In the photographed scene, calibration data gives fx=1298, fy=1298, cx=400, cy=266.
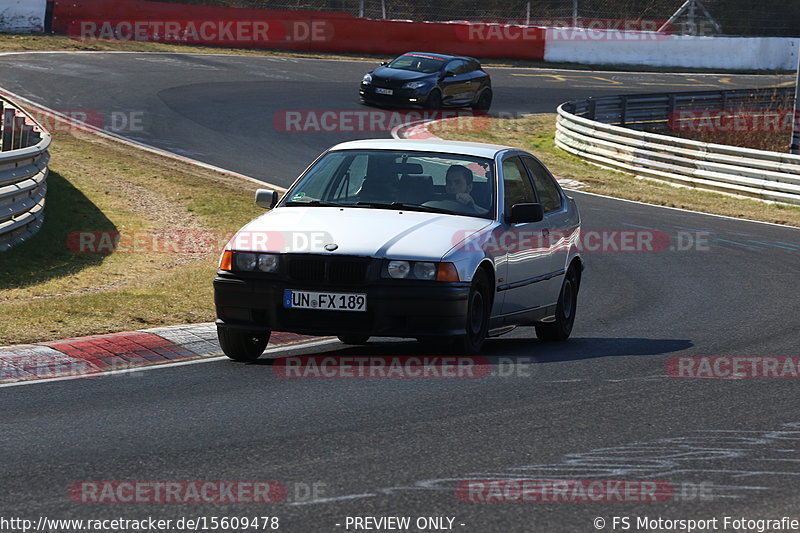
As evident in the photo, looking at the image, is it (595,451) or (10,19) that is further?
(10,19)

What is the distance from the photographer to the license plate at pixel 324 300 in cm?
878

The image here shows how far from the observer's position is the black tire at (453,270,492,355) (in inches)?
360

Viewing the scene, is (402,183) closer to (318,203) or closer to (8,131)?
(318,203)

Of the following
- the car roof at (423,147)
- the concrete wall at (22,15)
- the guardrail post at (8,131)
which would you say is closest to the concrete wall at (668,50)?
the concrete wall at (22,15)

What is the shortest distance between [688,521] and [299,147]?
2283 centimetres

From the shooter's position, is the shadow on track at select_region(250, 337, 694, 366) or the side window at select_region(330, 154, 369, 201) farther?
the side window at select_region(330, 154, 369, 201)

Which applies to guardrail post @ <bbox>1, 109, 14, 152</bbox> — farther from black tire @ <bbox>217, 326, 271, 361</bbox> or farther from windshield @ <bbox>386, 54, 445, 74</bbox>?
windshield @ <bbox>386, 54, 445, 74</bbox>

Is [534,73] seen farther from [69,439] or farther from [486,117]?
[69,439]

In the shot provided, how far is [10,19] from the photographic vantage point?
39781 mm

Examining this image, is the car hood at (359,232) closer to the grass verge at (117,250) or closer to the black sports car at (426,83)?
the grass verge at (117,250)

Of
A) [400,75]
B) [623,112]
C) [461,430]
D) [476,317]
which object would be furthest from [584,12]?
[461,430]

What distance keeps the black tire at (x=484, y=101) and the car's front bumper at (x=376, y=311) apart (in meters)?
26.7

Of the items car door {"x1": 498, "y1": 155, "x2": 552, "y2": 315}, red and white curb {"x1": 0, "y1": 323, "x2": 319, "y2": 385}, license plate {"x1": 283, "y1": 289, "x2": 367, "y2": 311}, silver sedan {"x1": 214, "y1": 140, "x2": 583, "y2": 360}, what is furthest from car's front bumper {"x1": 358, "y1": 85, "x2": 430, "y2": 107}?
license plate {"x1": 283, "y1": 289, "x2": 367, "y2": 311}

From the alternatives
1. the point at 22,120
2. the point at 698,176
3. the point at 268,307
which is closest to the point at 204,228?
the point at 22,120
